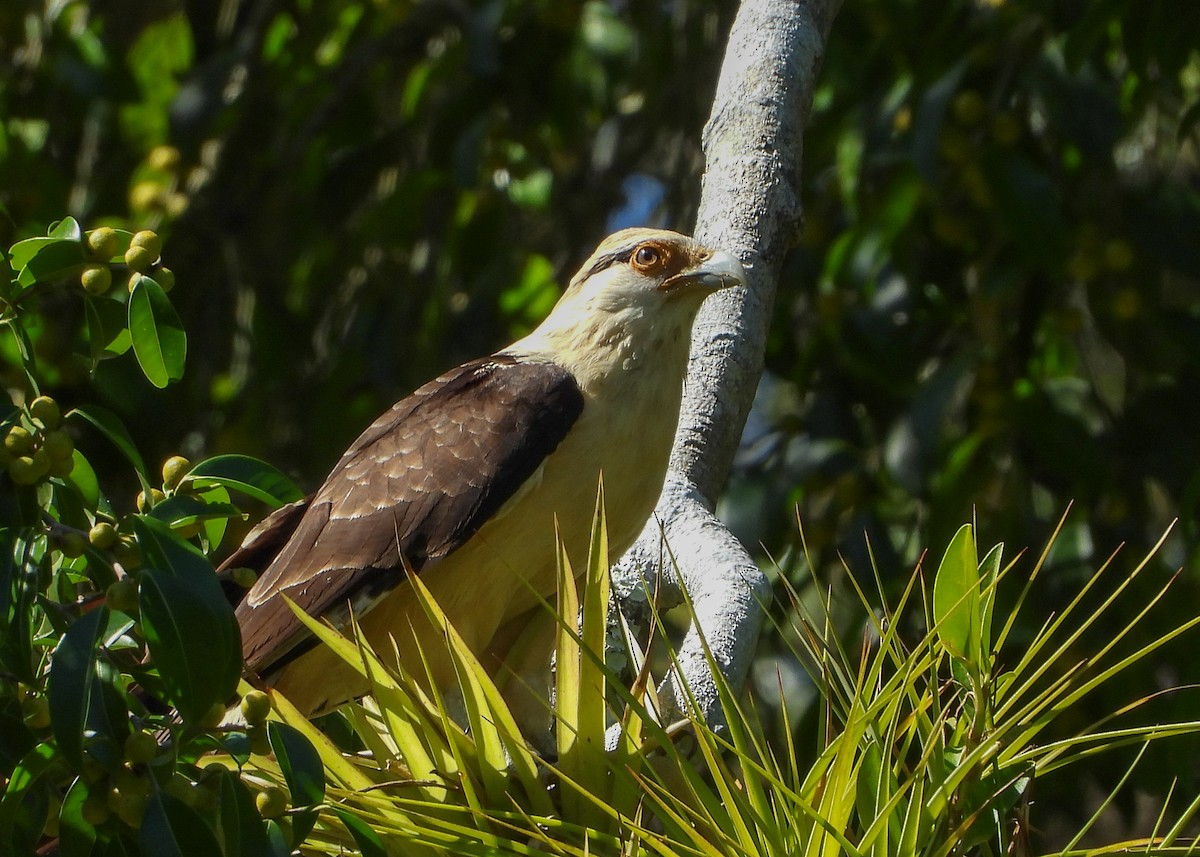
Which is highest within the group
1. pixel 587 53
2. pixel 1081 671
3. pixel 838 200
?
pixel 587 53

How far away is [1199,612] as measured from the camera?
16.3 feet

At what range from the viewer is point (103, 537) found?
2.27 meters

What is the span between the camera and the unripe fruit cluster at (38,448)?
88.6 inches

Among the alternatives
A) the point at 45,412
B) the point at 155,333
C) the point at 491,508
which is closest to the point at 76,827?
the point at 45,412

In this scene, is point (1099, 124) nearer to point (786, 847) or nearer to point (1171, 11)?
point (1171, 11)

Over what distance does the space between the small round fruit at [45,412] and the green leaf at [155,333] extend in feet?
0.72

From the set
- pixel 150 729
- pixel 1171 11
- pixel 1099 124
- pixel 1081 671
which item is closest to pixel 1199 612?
pixel 1099 124

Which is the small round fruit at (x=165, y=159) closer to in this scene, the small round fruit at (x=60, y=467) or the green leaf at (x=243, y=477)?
the green leaf at (x=243, y=477)

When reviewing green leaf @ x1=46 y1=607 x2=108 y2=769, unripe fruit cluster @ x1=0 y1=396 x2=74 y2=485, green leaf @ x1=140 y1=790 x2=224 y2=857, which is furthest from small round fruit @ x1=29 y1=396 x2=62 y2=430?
green leaf @ x1=140 y1=790 x2=224 y2=857

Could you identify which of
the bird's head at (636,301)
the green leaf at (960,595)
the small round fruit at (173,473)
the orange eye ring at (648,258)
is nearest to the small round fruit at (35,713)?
the small round fruit at (173,473)

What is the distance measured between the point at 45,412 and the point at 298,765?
0.68 m

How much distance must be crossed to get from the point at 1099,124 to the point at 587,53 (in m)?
2.05

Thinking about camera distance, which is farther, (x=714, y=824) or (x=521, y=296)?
(x=521, y=296)

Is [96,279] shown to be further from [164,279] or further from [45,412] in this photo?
[45,412]
